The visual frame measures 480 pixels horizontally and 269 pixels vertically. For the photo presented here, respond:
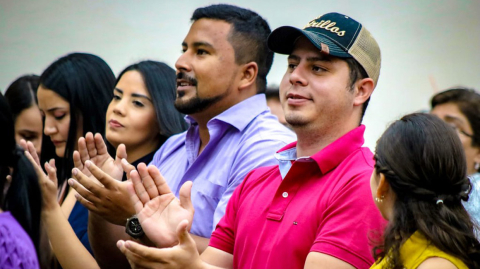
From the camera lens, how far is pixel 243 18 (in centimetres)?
290

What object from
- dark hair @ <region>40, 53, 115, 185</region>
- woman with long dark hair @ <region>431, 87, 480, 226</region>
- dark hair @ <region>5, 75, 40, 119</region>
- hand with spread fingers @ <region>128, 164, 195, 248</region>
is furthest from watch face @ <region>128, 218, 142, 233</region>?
dark hair @ <region>5, 75, 40, 119</region>

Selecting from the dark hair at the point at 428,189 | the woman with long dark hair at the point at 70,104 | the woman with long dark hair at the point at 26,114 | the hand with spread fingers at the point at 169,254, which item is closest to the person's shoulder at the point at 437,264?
the dark hair at the point at 428,189

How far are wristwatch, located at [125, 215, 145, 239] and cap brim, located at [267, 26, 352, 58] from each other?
74 centimetres

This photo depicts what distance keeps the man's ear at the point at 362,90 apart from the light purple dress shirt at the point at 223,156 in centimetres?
43

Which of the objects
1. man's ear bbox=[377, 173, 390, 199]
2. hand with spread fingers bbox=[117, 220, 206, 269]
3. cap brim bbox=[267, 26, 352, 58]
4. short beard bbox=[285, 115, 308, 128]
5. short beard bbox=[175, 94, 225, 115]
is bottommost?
hand with spread fingers bbox=[117, 220, 206, 269]

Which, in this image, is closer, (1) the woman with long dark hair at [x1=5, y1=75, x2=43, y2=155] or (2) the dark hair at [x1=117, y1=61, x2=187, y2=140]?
(2) the dark hair at [x1=117, y1=61, x2=187, y2=140]

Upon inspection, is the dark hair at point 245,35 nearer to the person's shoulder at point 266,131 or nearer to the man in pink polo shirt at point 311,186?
the person's shoulder at point 266,131

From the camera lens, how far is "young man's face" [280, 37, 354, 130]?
6.80ft

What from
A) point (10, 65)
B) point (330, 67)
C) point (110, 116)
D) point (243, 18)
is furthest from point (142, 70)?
point (10, 65)

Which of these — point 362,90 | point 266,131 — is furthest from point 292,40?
point 266,131

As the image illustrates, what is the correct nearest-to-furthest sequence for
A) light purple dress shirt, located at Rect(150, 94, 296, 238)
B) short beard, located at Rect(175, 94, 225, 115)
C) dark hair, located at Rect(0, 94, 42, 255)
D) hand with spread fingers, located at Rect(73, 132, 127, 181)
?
dark hair, located at Rect(0, 94, 42, 255), light purple dress shirt, located at Rect(150, 94, 296, 238), hand with spread fingers, located at Rect(73, 132, 127, 181), short beard, located at Rect(175, 94, 225, 115)

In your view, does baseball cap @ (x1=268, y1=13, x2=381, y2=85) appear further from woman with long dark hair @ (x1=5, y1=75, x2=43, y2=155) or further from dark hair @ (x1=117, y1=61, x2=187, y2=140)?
woman with long dark hair @ (x1=5, y1=75, x2=43, y2=155)

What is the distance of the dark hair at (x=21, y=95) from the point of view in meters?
3.73

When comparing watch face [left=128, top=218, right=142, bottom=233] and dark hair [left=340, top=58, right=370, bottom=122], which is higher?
dark hair [left=340, top=58, right=370, bottom=122]
